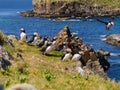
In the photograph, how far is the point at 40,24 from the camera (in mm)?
180000

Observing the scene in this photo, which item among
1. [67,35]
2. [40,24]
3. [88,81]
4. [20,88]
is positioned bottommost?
[40,24]

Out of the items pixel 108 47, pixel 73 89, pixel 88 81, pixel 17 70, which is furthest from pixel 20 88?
pixel 108 47

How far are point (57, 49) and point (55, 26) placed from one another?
12263 cm

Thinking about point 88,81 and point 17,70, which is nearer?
point 88,81

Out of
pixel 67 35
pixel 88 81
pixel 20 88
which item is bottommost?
pixel 67 35

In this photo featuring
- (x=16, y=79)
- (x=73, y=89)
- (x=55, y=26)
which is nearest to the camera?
(x=73, y=89)

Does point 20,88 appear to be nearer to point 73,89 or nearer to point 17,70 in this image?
point 73,89

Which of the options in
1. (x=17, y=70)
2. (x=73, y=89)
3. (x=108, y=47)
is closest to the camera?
(x=73, y=89)

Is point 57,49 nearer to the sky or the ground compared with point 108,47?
nearer to the sky

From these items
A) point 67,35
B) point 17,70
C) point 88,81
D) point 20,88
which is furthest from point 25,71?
point 67,35

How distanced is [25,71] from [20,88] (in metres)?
12.5

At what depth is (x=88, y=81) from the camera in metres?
18.4

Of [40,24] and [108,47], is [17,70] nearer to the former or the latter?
[108,47]

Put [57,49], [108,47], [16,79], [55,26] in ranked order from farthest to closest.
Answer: [55,26], [108,47], [57,49], [16,79]
